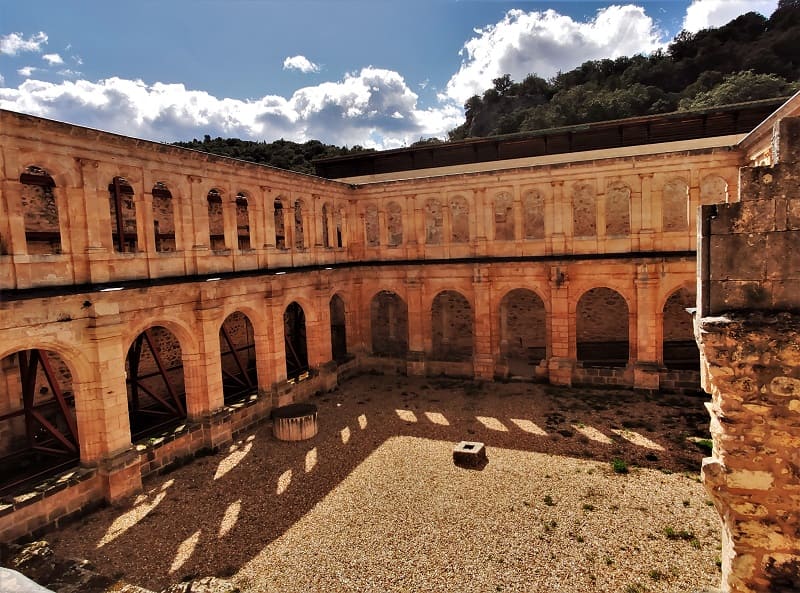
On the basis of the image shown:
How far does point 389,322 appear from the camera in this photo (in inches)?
1034

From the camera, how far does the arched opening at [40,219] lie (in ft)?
46.9

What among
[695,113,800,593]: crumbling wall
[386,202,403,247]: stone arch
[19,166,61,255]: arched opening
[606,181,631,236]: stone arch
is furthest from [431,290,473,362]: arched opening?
[695,113,800,593]: crumbling wall

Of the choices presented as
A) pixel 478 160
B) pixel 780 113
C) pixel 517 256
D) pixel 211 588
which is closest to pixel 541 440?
pixel 517 256

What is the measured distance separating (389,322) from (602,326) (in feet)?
35.8

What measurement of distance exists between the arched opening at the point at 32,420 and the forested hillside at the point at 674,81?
4061 cm

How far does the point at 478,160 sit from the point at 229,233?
48.1 ft

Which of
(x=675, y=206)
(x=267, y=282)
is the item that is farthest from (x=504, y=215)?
(x=267, y=282)

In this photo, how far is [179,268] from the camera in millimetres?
14344

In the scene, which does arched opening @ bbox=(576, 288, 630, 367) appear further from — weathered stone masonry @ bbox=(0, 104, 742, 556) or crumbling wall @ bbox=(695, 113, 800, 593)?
crumbling wall @ bbox=(695, 113, 800, 593)

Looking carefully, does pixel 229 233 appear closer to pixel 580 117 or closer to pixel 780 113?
pixel 780 113

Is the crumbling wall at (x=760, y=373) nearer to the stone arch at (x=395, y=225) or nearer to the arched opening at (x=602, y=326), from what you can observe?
the arched opening at (x=602, y=326)

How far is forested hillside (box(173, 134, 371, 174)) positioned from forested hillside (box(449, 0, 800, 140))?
17075 millimetres

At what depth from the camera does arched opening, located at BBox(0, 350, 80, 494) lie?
12164 millimetres

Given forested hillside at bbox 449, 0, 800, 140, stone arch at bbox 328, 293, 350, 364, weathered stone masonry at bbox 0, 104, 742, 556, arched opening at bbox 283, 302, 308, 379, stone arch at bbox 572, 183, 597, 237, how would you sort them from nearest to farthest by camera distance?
weathered stone masonry at bbox 0, 104, 742, 556, arched opening at bbox 283, 302, 308, 379, stone arch at bbox 572, 183, 597, 237, stone arch at bbox 328, 293, 350, 364, forested hillside at bbox 449, 0, 800, 140
